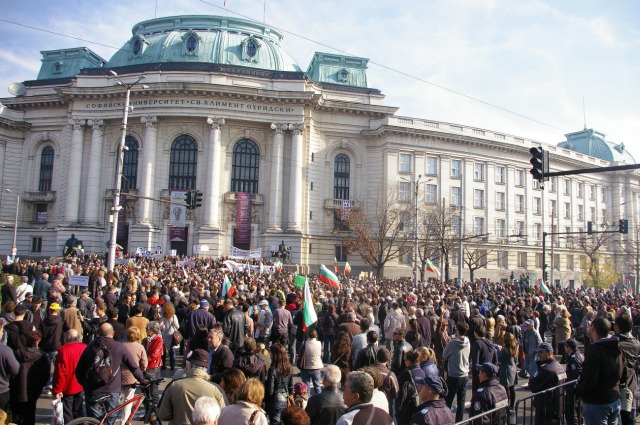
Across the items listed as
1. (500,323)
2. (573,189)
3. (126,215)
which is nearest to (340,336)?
(500,323)

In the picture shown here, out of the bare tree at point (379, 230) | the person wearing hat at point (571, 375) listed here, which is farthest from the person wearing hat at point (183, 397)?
the bare tree at point (379, 230)

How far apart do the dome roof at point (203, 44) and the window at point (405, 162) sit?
54.9 ft

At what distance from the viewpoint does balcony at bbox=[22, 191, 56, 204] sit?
54.9m

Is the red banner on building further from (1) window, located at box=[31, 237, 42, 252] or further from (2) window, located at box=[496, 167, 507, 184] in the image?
(2) window, located at box=[496, 167, 507, 184]

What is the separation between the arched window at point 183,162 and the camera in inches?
2062

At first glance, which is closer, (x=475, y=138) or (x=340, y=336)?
(x=340, y=336)

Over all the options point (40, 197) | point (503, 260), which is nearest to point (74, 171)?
point (40, 197)

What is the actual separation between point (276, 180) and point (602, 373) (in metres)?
45.9

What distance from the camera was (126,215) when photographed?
52344mm

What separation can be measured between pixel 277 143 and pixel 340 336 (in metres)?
44.3

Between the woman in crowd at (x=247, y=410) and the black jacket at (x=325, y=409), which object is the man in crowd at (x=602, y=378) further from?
the woman in crowd at (x=247, y=410)

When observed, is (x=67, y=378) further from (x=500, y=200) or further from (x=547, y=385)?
(x=500, y=200)

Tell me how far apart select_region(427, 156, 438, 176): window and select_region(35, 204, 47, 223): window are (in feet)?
136

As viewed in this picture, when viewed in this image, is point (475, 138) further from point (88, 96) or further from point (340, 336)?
point (340, 336)
